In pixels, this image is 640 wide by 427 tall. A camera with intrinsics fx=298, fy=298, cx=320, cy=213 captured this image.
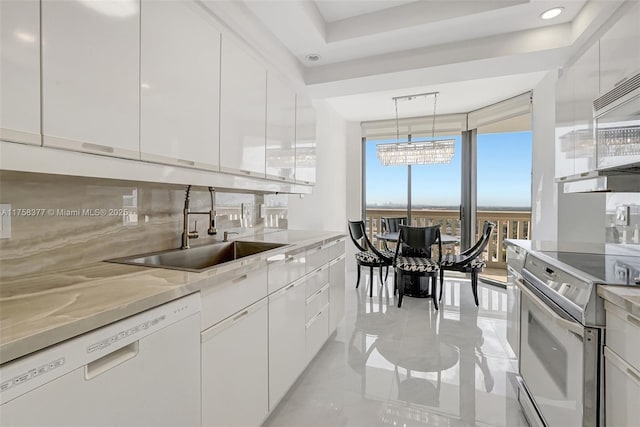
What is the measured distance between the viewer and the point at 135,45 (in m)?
1.20

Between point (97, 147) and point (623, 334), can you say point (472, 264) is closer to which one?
point (623, 334)

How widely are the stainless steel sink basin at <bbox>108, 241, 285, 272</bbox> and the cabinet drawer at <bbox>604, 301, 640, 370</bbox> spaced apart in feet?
5.16

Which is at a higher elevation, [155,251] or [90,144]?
[90,144]

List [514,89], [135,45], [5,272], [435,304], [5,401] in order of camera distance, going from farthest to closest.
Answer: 1. [514,89]
2. [435,304]
3. [135,45]
4. [5,272]
5. [5,401]

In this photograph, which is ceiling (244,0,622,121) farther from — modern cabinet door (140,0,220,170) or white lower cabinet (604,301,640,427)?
white lower cabinet (604,301,640,427)

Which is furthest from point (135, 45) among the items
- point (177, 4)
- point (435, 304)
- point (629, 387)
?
point (435, 304)

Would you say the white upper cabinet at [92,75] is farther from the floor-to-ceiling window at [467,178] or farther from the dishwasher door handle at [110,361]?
the floor-to-ceiling window at [467,178]

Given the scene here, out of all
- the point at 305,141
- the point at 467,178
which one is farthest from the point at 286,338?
the point at 467,178

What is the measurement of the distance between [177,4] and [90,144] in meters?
0.82

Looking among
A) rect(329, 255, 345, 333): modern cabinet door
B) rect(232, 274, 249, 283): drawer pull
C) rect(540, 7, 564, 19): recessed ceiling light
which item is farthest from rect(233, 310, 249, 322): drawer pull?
rect(540, 7, 564, 19): recessed ceiling light

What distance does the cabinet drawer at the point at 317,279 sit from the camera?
2097 mm

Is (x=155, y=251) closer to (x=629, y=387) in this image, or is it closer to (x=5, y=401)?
(x=5, y=401)

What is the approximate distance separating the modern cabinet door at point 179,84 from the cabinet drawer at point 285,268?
0.64m

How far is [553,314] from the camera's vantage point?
134 centimetres
